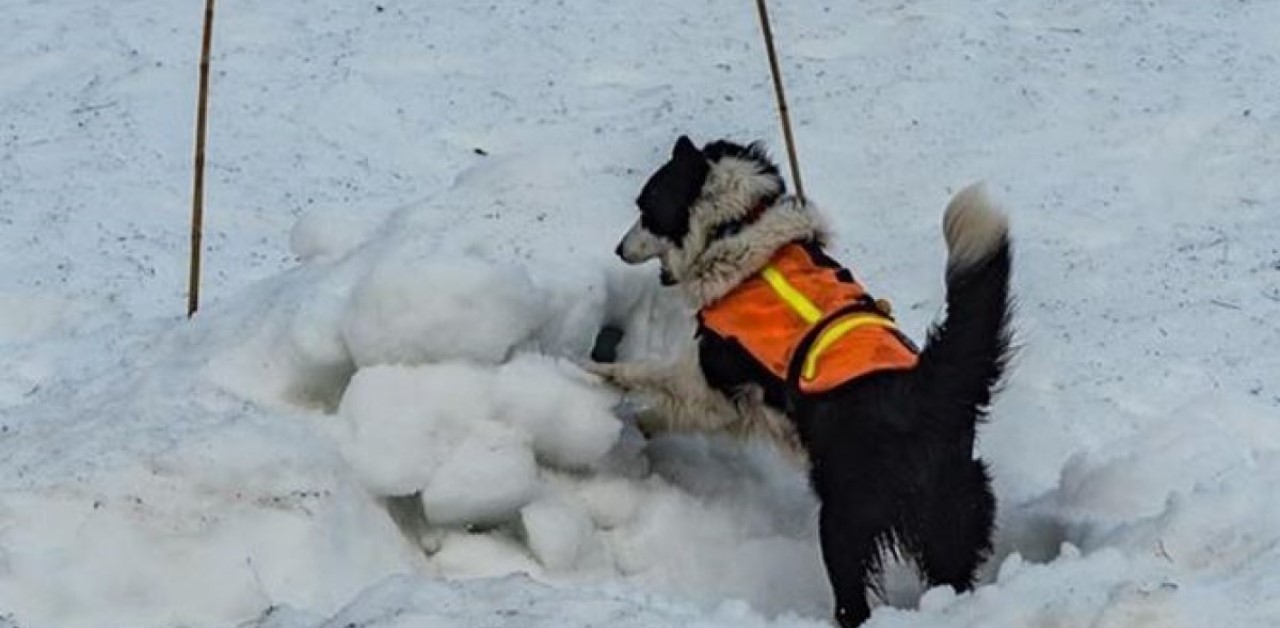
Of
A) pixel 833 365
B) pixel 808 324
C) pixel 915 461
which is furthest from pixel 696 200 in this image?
pixel 915 461

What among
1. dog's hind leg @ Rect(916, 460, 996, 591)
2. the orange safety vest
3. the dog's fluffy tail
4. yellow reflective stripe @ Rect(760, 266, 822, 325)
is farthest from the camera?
yellow reflective stripe @ Rect(760, 266, 822, 325)

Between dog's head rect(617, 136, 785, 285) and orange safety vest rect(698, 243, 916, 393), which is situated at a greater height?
dog's head rect(617, 136, 785, 285)

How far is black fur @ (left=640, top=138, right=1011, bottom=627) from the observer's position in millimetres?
3580

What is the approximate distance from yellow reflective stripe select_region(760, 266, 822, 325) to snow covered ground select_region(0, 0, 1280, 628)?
1.32 feet

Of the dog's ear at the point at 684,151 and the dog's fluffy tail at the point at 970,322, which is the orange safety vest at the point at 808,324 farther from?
the dog's ear at the point at 684,151

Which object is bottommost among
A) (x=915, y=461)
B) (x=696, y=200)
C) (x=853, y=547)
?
(x=853, y=547)

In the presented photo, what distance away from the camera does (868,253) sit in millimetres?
5574

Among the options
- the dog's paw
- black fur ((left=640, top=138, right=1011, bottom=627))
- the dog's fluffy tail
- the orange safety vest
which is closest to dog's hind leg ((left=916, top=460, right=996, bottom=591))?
black fur ((left=640, top=138, right=1011, bottom=627))

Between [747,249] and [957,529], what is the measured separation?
863 mm

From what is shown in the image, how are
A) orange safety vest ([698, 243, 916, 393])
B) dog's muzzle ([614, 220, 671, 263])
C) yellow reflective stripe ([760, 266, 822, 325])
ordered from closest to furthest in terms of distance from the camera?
orange safety vest ([698, 243, 916, 393])
yellow reflective stripe ([760, 266, 822, 325])
dog's muzzle ([614, 220, 671, 263])

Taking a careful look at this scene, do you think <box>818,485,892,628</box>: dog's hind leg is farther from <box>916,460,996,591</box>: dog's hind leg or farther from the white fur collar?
the white fur collar

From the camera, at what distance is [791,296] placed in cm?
407

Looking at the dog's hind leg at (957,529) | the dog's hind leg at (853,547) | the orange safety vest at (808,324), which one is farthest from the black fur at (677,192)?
the dog's hind leg at (957,529)

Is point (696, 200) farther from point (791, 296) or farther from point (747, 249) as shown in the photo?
point (791, 296)
